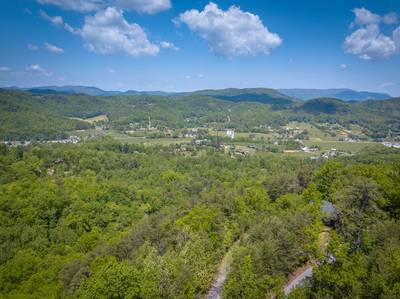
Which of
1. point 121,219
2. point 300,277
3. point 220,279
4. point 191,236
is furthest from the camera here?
point 121,219

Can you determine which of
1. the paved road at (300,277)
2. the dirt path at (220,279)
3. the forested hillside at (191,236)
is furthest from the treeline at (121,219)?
the paved road at (300,277)

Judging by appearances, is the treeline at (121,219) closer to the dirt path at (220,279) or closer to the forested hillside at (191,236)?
the forested hillside at (191,236)

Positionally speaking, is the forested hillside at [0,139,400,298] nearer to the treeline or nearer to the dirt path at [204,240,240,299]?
the treeline

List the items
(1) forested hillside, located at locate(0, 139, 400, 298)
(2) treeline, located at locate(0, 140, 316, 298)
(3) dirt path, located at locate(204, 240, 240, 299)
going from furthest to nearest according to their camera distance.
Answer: (3) dirt path, located at locate(204, 240, 240, 299) < (2) treeline, located at locate(0, 140, 316, 298) < (1) forested hillside, located at locate(0, 139, 400, 298)

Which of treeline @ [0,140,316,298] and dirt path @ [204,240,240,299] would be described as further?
dirt path @ [204,240,240,299]

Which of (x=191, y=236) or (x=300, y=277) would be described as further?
(x=191, y=236)

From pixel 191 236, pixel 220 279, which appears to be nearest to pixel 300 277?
pixel 220 279

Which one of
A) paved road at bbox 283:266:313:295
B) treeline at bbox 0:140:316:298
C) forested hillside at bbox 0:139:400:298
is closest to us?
forested hillside at bbox 0:139:400:298

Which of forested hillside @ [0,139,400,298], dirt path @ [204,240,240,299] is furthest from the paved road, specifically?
dirt path @ [204,240,240,299]

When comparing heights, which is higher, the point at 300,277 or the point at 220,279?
the point at 300,277

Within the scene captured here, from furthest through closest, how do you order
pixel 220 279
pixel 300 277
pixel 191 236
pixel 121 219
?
pixel 121 219
pixel 191 236
pixel 220 279
pixel 300 277

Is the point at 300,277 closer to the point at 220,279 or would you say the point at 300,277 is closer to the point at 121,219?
the point at 220,279
